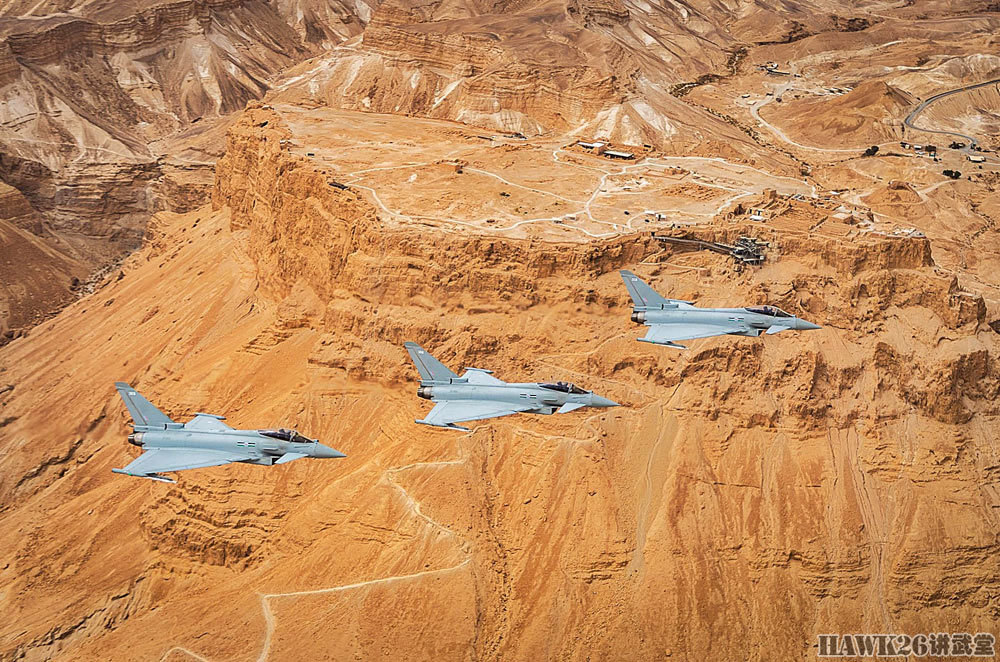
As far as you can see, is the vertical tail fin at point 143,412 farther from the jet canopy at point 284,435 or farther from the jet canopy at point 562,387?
the jet canopy at point 562,387

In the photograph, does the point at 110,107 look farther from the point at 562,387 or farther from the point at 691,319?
the point at 691,319

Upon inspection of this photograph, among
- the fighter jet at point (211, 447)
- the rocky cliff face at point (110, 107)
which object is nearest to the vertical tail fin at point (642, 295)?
the fighter jet at point (211, 447)

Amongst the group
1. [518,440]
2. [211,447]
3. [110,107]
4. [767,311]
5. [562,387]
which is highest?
[110,107]

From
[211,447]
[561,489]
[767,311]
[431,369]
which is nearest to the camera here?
[211,447]

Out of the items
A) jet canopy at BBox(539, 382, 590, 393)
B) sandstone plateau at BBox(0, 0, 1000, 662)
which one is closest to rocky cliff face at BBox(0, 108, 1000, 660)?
sandstone plateau at BBox(0, 0, 1000, 662)

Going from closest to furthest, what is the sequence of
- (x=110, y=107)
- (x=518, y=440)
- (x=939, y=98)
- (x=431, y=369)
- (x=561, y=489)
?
1. (x=431, y=369)
2. (x=561, y=489)
3. (x=518, y=440)
4. (x=939, y=98)
5. (x=110, y=107)

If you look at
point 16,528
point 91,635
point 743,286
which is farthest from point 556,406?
point 16,528

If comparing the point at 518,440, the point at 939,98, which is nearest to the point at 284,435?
the point at 518,440
